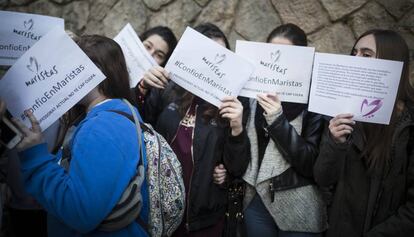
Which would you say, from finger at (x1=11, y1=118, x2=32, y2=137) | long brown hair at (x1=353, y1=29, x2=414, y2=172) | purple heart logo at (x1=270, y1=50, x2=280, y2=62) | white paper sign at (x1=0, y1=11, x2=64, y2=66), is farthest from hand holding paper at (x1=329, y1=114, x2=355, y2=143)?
white paper sign at (x1=0, y1=11, x2=64, y2=66)

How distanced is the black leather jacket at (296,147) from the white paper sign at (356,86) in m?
0.18

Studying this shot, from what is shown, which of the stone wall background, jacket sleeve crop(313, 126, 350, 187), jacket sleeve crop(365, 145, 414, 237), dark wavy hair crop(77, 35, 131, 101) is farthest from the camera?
the stone wall background

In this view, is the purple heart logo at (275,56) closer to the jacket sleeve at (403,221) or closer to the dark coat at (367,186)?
the dark coat at (367,186)

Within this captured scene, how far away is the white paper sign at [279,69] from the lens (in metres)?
1.83

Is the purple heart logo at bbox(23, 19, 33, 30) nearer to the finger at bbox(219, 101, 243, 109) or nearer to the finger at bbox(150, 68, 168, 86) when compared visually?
the finger at bbox(150, 68, 168, 86)

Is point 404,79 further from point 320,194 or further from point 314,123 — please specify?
point 320,194

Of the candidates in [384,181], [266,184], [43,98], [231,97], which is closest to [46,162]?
[43,98]

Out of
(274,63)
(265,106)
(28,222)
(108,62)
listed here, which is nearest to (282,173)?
(265,106)

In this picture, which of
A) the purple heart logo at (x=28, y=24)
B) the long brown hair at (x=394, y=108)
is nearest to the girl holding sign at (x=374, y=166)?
the long brown hair at (x=394, y=108)

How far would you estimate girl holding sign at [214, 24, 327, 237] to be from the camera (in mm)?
1810

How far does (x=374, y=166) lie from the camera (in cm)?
170

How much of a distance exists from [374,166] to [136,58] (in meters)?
1.49

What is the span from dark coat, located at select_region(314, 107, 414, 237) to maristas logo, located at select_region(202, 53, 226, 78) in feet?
2.12

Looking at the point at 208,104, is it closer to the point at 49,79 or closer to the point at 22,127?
the point at 49,79
